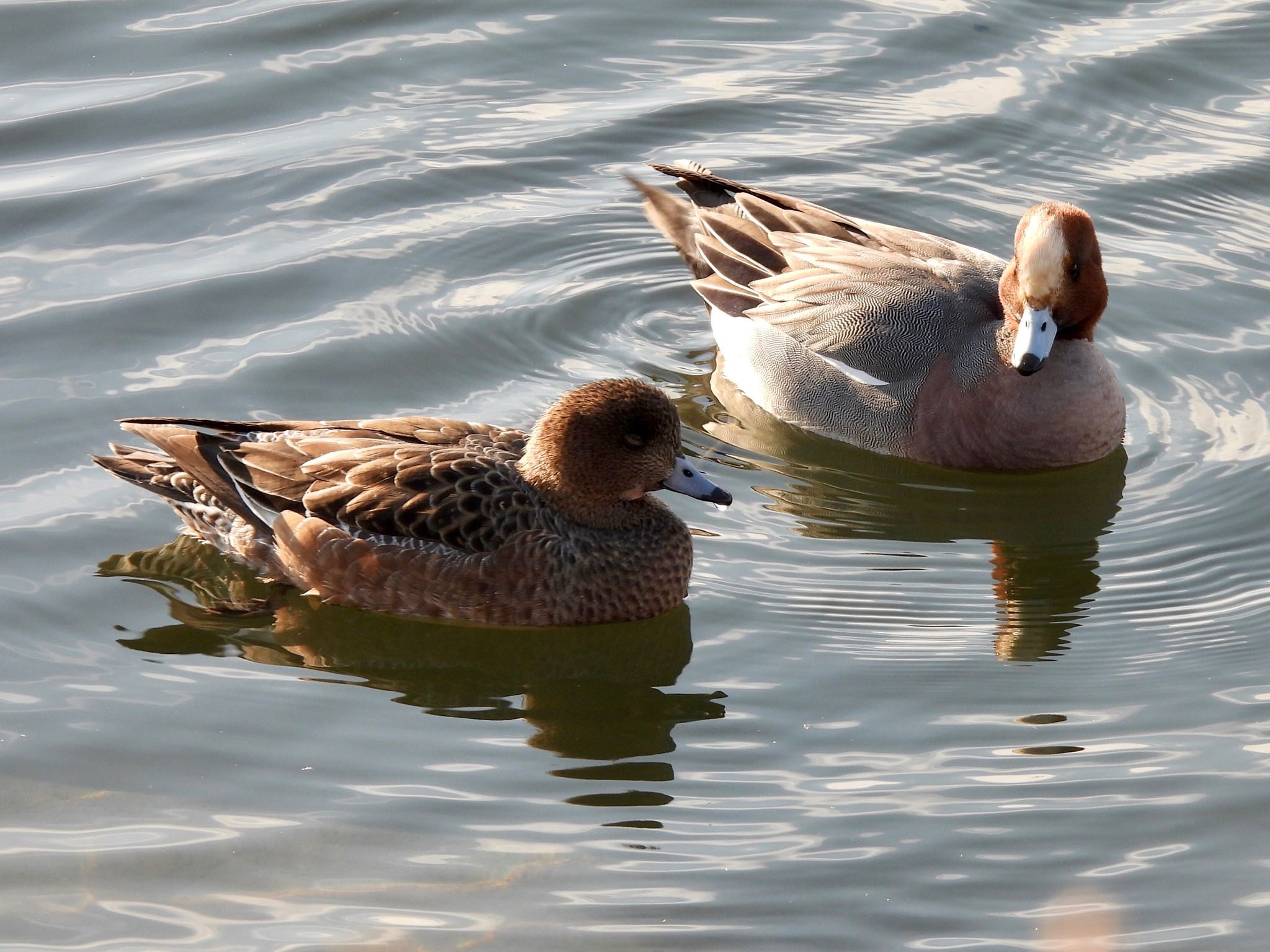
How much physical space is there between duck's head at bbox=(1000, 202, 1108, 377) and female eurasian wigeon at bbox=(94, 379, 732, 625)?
1836 millimetres

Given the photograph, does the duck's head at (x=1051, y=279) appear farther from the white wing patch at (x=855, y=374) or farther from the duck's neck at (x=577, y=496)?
the duck's neck at (x=577, y=496)

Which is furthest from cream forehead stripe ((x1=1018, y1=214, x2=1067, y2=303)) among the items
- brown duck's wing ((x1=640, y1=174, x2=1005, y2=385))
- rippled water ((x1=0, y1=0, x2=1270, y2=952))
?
rippled water ((x1=0, y1=0, x2=1270, y2=952))

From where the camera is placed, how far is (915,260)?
8609mm

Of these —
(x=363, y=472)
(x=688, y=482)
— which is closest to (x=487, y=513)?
(x=363, y=472)

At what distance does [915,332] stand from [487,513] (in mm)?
2529

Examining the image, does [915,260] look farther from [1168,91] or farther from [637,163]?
[1168,91]

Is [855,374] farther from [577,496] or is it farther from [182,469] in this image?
[182,469]

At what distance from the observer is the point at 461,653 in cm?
681

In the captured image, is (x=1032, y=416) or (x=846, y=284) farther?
(x=846, y=284)

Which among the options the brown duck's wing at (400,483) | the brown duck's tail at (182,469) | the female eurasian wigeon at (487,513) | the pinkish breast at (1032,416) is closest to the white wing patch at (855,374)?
the pinkish breast at (1032,416)

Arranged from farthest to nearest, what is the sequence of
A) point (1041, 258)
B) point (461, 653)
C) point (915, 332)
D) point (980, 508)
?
point (915, 332)
point (980, 508)
point (1041, 258)
point (461, 653)

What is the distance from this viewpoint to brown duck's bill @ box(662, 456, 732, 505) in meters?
6.86

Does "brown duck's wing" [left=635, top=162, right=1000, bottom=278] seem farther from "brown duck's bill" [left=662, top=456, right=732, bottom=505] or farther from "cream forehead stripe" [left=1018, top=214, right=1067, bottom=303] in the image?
"brown duck's bill" [left=662, top=456, right=732, bottom=505]

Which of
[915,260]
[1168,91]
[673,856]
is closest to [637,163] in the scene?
[915,260]
